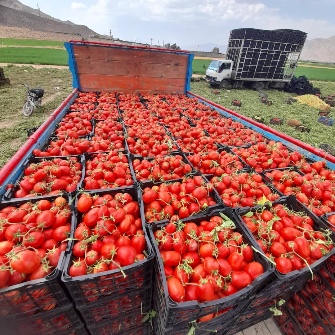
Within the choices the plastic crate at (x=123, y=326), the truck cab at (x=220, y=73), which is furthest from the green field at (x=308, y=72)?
the plastic crate at (x=123, y=326)

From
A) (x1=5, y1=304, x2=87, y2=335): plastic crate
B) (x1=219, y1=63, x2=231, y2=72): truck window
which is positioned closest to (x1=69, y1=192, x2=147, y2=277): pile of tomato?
(x1=5, y1=304, x2=87, y2=335): plastic crate

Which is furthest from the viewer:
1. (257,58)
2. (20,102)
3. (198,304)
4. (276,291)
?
(257,58)

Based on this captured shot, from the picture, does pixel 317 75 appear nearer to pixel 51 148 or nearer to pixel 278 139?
pixel 278 139

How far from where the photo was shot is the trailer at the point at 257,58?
18.4 meters

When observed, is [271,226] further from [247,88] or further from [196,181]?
[247,88]

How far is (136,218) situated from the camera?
2420mm

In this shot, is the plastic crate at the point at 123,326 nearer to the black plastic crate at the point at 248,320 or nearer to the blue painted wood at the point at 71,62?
the black plastic crate at the point at 248,320

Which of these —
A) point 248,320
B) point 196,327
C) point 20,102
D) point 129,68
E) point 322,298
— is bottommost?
point 20,102

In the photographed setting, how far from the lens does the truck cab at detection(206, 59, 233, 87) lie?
60.5ft

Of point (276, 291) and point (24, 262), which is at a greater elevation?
point (24, 262)

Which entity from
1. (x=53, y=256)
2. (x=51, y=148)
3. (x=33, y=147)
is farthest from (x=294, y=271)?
(x=33, y=147)

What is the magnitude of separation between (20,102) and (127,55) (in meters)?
7.30

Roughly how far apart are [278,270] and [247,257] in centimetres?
27

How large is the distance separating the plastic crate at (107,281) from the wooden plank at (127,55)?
7.42m
